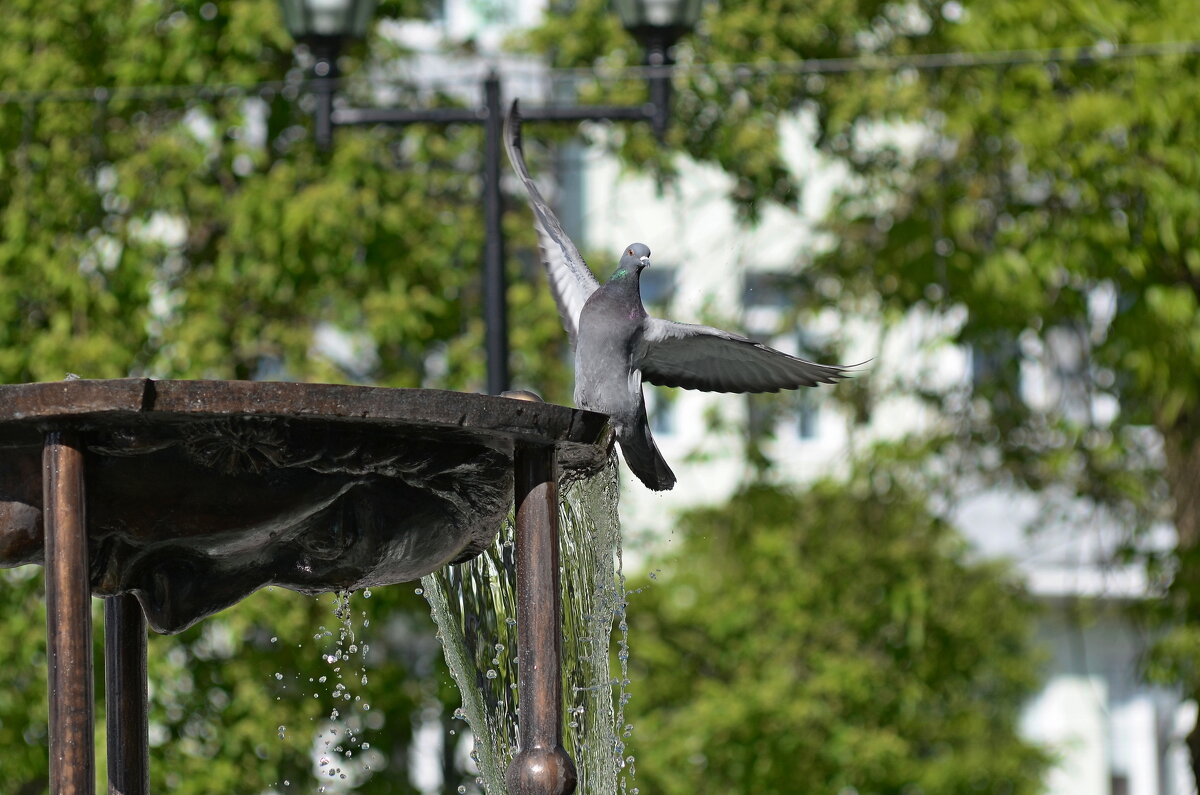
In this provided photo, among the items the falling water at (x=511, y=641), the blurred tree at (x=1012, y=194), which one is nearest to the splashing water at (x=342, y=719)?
the blurred tree at (x=1012, y=194)

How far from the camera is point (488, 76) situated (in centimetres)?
643

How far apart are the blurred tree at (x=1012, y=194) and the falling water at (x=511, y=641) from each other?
15.4 feet

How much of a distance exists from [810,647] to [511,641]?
650 cm

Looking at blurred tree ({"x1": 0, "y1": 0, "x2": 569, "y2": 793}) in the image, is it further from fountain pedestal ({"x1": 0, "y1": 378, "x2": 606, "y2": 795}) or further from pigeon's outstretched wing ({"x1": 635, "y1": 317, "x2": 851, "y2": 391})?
fountain pedestal ({"x1": 0, "y1": 378, "x2": 606, "y2": 795})

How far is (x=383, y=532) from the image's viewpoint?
3.36m

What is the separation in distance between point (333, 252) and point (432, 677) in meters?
2.42

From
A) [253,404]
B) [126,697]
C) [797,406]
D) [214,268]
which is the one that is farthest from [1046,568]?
[253,404]

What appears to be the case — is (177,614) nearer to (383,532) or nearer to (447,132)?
(383,532)

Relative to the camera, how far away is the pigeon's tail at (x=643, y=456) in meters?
3.77

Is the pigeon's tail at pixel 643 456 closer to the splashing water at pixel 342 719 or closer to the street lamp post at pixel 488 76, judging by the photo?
the street lamp post at pixel 488 76

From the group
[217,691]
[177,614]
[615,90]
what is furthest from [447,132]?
[177,614]

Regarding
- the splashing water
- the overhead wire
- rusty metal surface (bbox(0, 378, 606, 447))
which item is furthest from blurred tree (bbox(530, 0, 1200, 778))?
rusty metal surface (bbox(0, 378, 606, 447))

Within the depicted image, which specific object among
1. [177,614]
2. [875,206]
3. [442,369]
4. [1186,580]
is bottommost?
[177,614]

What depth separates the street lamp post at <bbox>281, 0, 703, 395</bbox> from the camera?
6379 mm
